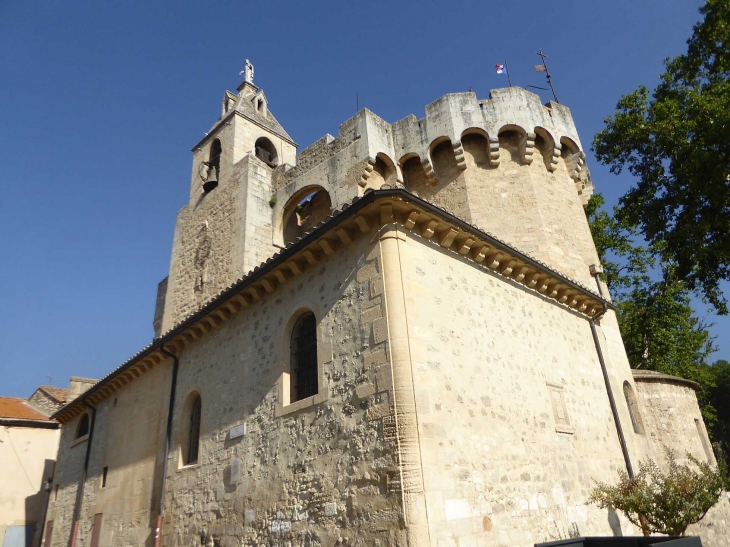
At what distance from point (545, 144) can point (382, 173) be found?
4578mm

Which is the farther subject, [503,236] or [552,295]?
[503,236]

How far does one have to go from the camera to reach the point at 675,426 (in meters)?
12.0

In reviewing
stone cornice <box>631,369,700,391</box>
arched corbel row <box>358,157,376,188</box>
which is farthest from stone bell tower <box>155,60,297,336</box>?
stone cornice <box>631,369,700,391</box>

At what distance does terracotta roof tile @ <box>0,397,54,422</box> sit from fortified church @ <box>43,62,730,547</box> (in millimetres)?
6218

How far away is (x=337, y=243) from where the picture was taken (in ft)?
25.6

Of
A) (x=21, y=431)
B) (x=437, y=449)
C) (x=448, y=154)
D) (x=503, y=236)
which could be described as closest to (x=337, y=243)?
(x=437, y=449)

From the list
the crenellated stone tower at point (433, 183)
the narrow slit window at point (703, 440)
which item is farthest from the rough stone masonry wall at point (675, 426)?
the crenellated stone tower at point (433, 183)

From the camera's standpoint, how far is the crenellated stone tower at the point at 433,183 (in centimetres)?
1327

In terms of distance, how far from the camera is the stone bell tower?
647 inches

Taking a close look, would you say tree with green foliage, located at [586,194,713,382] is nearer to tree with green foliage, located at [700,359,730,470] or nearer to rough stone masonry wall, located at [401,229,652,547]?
rough stone masonry wall, located at [401,229,652,547]

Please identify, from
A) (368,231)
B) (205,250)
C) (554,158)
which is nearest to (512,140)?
(554,158)

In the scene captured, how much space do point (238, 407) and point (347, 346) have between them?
2832 millimetres

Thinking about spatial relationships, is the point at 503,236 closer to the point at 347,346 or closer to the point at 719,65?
the point at 719,65

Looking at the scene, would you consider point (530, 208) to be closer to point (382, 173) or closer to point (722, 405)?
point (382, 173)
